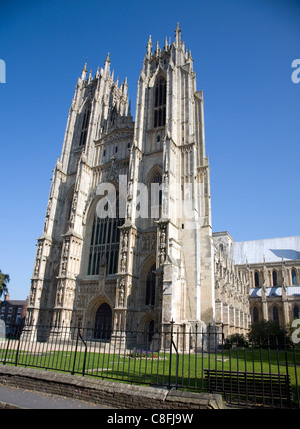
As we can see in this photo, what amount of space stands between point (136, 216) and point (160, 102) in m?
15.0

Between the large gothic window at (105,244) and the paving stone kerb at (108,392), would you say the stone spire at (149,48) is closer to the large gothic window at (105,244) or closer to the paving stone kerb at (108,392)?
the large gothic window at (105,244)

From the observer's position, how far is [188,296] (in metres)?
24.8

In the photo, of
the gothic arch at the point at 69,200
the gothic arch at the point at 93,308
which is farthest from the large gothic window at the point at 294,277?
the gothic arch at the point at 69,200

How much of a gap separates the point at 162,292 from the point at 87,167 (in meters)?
18.1

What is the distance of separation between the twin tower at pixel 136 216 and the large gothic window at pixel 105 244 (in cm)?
11

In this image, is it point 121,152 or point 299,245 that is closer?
point 121,152

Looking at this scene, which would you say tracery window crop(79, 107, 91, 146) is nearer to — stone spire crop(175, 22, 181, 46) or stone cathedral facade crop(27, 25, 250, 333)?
stone cathedral facade crop(27, 25, 250, 333)

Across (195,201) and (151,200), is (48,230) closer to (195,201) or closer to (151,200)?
(151,200)

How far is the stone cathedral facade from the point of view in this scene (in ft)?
81.4

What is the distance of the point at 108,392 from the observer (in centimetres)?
755

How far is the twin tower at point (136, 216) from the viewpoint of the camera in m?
24.8

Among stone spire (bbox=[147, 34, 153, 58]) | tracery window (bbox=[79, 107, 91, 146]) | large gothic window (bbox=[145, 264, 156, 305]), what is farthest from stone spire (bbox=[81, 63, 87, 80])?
large gothic window (bbox=[145, 264, 156, 305])

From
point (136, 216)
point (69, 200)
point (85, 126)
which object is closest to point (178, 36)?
point (85, 126)
